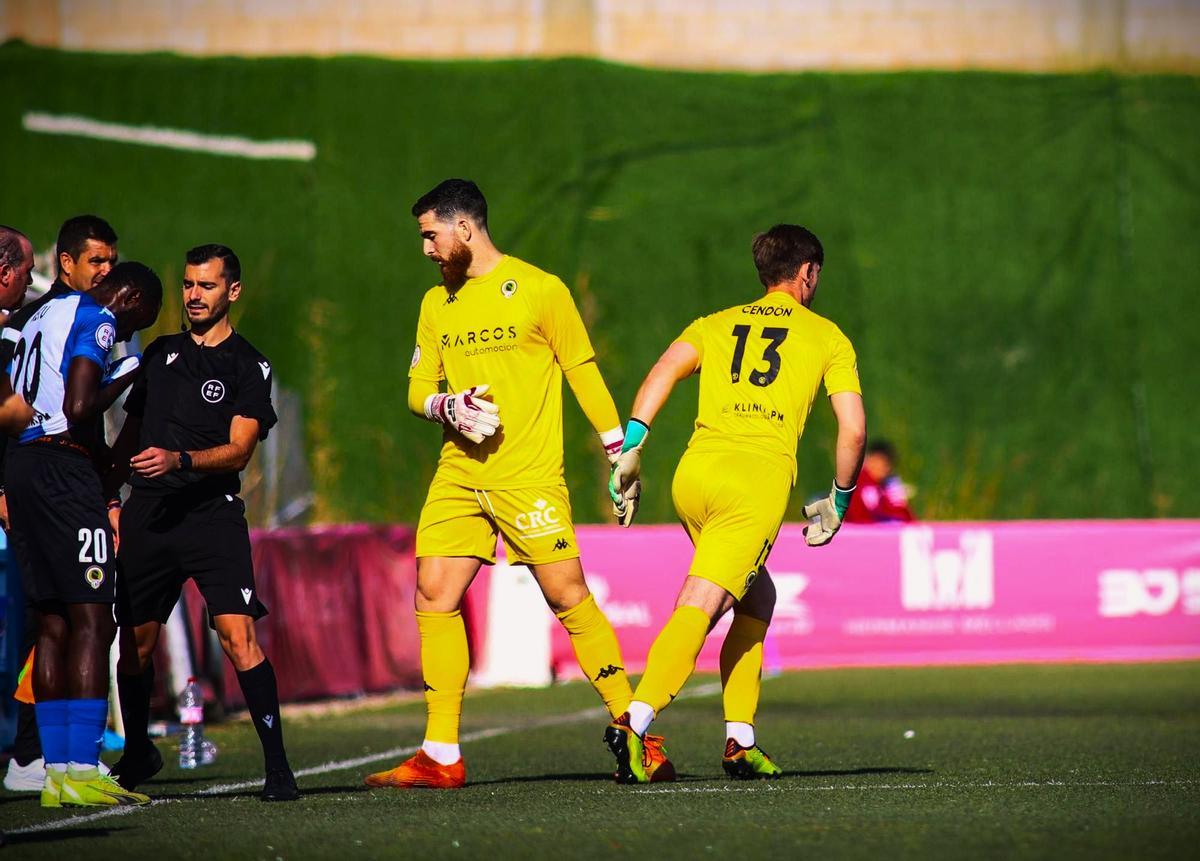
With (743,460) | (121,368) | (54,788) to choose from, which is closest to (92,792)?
(54,788)

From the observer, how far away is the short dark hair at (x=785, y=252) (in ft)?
28.6

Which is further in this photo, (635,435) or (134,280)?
(635,435)

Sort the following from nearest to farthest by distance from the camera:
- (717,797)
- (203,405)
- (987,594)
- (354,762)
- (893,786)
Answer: (717,797), (203,405), (893,786), (354,762), (987,594)

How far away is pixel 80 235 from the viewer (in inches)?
331

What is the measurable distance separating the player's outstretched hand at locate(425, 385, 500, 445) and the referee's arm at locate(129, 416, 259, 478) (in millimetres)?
784

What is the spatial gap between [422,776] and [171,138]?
71.5 ft

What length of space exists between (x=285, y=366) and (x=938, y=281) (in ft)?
31.1

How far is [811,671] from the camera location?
701 inches

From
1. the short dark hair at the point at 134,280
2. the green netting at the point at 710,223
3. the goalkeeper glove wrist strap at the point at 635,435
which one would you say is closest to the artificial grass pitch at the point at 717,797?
the goalkeeper glove wrist strap at the point at 635,435

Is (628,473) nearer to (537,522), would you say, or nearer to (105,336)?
(537,522)

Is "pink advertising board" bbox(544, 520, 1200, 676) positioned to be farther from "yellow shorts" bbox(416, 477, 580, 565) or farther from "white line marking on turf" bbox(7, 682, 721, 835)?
"yellow shorts" bbox(416, 477, 580, 565)

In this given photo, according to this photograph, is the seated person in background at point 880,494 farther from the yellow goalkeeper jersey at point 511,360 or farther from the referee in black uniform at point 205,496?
the referee in black uniform at point 205,496

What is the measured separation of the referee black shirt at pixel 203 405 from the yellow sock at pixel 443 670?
1.02m

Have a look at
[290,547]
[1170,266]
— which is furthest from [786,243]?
[1170,266]
